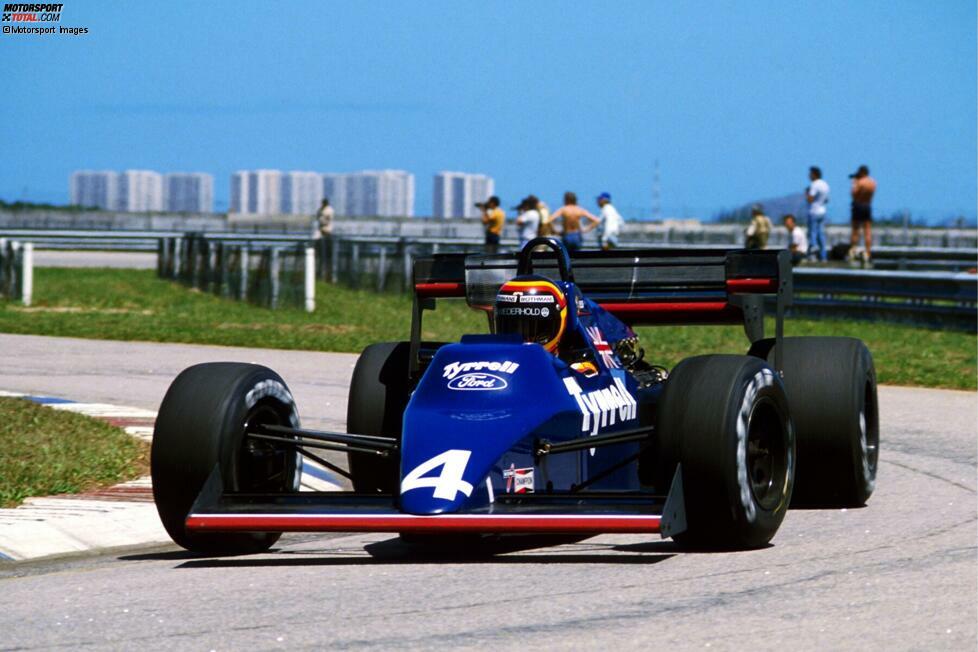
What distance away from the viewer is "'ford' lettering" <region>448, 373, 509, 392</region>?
740cm

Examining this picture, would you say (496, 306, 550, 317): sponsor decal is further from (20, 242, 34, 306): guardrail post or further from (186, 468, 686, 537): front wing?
(20, 242, 34, 306): guardrail post

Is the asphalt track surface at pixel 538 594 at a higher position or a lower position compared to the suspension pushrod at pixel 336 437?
lower

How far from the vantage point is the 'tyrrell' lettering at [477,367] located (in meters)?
7.48

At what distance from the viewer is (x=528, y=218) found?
27.4 m

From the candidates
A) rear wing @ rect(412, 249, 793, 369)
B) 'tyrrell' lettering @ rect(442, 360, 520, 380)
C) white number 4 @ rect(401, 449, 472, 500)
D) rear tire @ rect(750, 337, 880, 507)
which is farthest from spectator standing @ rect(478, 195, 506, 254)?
white number 4 @ rect(401, 449, 472, 500)

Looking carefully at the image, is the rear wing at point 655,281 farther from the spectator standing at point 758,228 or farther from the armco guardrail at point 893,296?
the spectator standing at point 758,228

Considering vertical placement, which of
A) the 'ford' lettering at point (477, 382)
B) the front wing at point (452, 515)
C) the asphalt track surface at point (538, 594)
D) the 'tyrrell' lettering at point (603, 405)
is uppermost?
the 'ford' lettering at point (477, 382)

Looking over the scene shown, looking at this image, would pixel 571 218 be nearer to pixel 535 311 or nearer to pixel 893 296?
pixel 893 296

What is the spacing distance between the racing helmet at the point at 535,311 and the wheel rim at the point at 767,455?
3.49ft

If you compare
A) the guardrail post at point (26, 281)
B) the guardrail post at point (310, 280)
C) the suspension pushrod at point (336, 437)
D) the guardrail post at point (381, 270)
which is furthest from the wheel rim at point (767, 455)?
the guardrail post at point (381, 270)

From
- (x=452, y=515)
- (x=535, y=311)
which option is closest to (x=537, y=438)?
(x=452, y=515)

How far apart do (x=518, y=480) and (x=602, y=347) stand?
4.60 feet

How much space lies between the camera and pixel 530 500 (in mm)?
7176

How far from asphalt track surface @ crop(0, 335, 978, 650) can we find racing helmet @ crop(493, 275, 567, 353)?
100 cm
